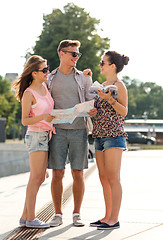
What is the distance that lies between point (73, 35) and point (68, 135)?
30777 mm

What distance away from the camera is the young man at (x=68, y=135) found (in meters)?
5.18

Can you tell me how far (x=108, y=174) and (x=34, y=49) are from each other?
3252cm

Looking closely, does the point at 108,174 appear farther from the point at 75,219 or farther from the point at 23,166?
the point at 23,166

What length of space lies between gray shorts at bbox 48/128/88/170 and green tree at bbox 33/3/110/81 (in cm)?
2963

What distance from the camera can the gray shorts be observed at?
17.0 ft

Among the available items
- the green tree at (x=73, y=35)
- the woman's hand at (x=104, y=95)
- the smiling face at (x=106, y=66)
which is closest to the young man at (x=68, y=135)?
the smiling face at (x=106, y=66)

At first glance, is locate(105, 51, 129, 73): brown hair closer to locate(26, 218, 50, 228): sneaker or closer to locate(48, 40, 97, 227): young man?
locate(48, 40, 97, 227): young man

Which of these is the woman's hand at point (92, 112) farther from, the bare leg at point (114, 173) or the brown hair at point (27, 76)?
the brown hair at point (27, 76)

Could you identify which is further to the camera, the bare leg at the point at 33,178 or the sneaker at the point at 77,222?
the sneaker at the point at 77,222

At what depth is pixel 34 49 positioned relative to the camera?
3659 centimetres

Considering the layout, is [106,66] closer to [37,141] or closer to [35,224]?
[37,141]

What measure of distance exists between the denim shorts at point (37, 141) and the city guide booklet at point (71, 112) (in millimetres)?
273

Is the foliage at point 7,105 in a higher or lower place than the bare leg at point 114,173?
higher

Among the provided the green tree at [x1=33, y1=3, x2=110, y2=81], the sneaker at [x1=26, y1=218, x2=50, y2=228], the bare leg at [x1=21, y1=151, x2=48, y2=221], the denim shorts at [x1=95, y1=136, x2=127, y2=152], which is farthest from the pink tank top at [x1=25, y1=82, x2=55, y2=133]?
the green tree at [x1=33, y1=3, x2=110, y2=81]
